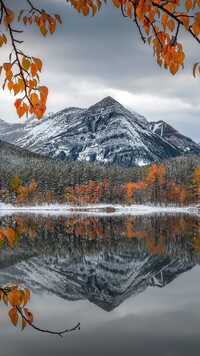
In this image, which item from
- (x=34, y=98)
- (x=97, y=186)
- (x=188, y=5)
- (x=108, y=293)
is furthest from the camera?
(x=97, y=186)

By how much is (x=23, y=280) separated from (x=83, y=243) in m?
15.7

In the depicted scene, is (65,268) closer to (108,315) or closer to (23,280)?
(23,280)

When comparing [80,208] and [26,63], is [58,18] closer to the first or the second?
[26,63]

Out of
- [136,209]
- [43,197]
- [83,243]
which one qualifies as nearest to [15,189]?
[43,197]

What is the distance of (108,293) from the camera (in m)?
25.6

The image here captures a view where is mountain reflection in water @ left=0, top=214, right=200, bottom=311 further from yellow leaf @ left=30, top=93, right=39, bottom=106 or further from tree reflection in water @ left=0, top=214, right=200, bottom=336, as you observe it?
yellow leaf @ left=30, top=93, right=39, bottom=106

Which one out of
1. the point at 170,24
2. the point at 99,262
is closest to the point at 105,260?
the point at 99,262

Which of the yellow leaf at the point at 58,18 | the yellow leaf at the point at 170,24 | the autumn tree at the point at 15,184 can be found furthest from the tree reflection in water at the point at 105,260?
the autumn tree at the point at 15,184

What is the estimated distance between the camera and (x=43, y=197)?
143125 mm

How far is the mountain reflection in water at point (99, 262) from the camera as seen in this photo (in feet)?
86.8

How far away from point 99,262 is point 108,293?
911cm

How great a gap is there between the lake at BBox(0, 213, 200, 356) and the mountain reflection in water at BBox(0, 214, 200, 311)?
0.06 meters

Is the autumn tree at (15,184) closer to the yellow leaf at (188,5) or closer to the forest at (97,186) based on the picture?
the forest at (97,186)

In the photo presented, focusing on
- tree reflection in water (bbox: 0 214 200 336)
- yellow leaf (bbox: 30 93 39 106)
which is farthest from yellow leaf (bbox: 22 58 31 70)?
tree reflection in water (bbox: 0 214 200 336)
